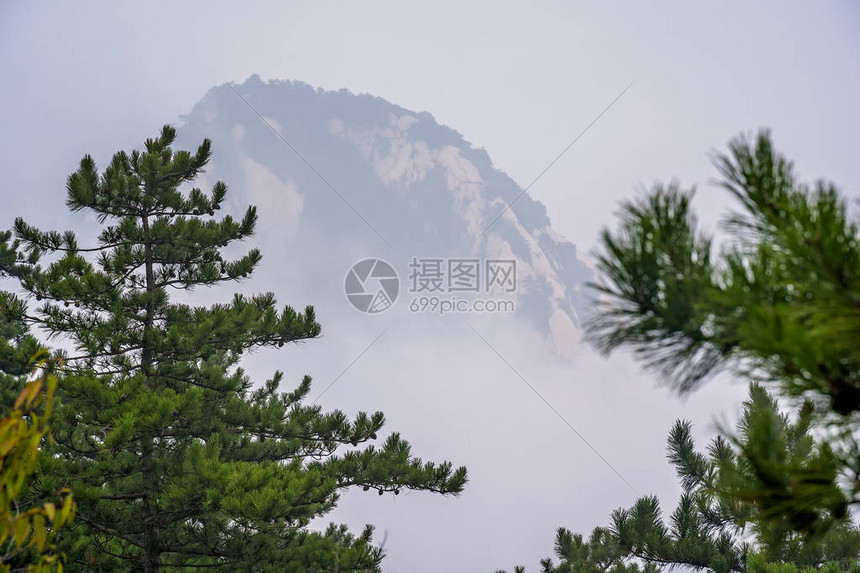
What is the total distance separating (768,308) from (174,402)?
503 centimetres

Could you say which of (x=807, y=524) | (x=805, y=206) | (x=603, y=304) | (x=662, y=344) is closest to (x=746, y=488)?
(x=807, y=524)

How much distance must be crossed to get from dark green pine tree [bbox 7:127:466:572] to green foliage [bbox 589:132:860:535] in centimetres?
419

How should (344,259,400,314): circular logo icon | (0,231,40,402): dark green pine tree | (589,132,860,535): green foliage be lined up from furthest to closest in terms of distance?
(344,259,400,314): circular logo icon, (0,231,40,402): dark green pine tree, (589,132,860,535): green foliage

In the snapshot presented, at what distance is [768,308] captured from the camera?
1352 millimetres

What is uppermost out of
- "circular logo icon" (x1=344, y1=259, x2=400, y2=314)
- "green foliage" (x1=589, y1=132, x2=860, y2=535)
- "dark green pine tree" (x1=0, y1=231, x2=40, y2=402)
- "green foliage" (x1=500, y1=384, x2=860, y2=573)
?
"circular logo icon" (x1=344, y1=259, x2=400, y2=314)

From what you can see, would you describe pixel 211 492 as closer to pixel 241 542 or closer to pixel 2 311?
pixel 241 542

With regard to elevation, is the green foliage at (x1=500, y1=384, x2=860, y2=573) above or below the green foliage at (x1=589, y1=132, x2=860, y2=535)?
above

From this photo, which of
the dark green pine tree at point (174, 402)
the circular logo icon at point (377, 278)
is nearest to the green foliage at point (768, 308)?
the dark green pine tree at point (174, 402)

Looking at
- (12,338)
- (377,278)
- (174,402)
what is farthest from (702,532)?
(377,278)

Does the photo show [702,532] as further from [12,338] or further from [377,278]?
[377,278]

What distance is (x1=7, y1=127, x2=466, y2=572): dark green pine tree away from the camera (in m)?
5.41

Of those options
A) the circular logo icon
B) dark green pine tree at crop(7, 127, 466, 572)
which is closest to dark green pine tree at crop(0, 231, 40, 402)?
dark green pine tree at crop(7, 127, 466, 572)

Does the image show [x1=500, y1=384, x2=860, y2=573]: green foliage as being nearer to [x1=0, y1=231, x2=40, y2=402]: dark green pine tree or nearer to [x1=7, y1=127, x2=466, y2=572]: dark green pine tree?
[x1=7, y1=127, x2=466, y2=572]: dark green pine tree

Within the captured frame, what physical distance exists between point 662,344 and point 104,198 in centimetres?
600
